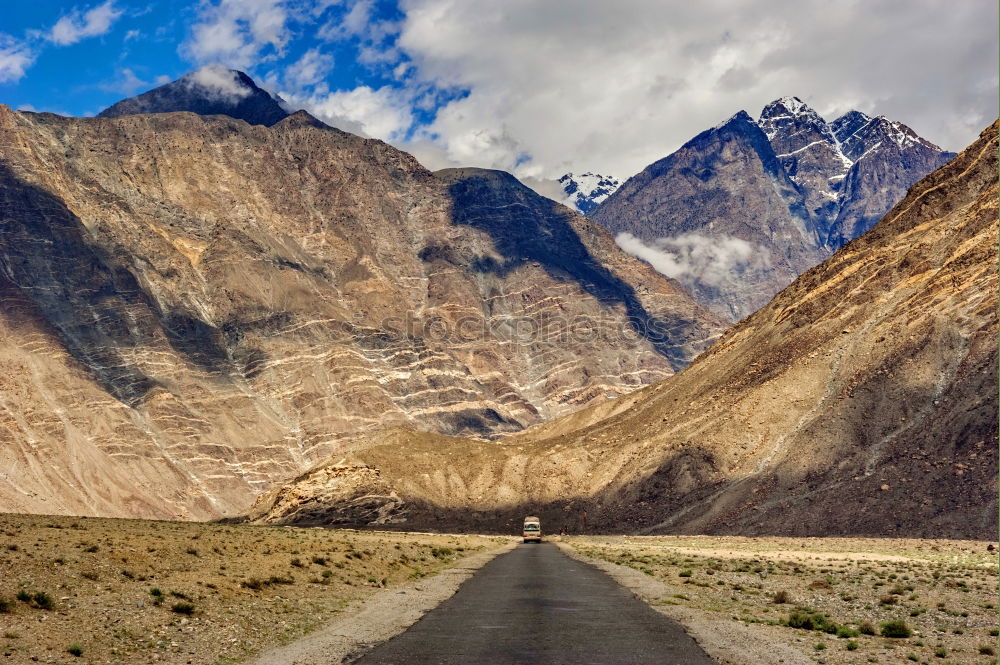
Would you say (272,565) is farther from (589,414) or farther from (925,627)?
(589,414)

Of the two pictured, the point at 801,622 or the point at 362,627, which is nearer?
the point at 362,627

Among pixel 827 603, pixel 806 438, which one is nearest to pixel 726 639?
pixel 827 603

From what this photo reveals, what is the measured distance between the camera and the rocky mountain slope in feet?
318

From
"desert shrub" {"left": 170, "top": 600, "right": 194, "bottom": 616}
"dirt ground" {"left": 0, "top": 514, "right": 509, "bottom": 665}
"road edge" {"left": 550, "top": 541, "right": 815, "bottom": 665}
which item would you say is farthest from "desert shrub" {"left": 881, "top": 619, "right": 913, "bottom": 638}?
"desert shrub" {"left": 170, "top": 600, "right": 194, "bottom": 616}

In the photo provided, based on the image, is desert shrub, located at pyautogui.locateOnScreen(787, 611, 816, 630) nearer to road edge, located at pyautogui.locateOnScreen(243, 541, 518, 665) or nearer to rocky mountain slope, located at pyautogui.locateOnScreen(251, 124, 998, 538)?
road edge, located at pyautogui.locateOnScreen(243, 541, 518, 665)

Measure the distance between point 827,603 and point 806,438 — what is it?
A: 272 feet

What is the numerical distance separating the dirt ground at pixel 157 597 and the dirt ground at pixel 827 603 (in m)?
11.5

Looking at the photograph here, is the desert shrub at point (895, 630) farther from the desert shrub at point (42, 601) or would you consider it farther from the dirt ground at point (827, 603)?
the desert shrub at point (42, 601)

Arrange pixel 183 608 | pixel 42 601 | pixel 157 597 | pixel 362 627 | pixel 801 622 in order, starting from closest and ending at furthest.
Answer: pixel 42 601, pixel 183 608, pixel 362 627, pixel 157 597, pixel 801 622

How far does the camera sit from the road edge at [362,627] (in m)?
21.0

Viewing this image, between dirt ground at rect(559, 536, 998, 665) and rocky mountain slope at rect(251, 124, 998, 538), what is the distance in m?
32.8

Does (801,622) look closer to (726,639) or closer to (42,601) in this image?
(726,639)

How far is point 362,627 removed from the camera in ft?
83.9

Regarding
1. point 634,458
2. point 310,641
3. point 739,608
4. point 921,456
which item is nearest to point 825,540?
point 921,456
